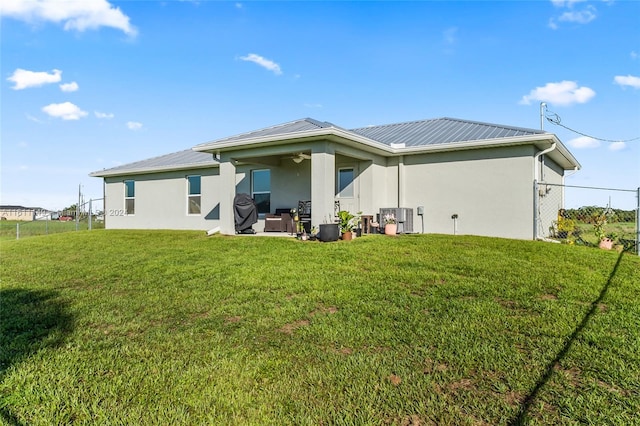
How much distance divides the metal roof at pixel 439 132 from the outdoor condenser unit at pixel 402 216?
6.39 feet

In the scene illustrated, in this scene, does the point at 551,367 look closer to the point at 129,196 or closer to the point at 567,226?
the point at 567,226

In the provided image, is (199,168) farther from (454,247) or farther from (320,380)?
(320,380)

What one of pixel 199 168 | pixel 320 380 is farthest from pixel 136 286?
pixel 199 168

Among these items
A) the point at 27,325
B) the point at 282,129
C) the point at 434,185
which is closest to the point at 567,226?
the point at 434,185

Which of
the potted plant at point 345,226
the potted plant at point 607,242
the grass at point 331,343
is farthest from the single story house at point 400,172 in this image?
the grass at point 331,343

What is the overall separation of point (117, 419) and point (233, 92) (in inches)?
429

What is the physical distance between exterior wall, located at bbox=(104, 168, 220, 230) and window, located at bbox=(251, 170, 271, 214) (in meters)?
1.65

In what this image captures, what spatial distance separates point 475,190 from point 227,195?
7004 mm

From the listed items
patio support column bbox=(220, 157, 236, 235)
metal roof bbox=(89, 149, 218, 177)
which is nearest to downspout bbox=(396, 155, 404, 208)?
patio support column bbox=(220, 157, 236, 235)

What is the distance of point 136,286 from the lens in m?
5.55

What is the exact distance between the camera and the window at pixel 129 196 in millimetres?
16484

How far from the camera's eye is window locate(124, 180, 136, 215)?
16484mm

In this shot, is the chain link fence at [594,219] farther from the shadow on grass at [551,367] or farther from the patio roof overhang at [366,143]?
the shadow on grass at [551,367]

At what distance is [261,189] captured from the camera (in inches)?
515
